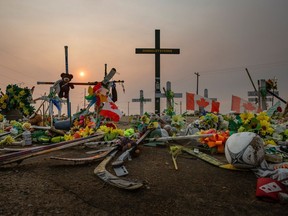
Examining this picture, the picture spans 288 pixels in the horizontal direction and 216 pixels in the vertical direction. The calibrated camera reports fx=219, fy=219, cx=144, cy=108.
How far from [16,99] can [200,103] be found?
10.0m

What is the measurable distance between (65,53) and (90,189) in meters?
13.6

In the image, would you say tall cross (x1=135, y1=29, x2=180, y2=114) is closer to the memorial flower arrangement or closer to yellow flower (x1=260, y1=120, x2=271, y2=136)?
the memorial flower arrangement

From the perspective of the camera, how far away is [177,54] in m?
14.5

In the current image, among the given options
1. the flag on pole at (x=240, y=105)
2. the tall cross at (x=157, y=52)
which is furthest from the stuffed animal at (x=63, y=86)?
the flag on pole at (x=240, y=105)

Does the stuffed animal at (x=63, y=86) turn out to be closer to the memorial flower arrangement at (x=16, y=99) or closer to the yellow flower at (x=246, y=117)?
the memorial flower arrangement at (x=16, y=99)

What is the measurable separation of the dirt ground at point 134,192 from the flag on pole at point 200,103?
7.10 metres

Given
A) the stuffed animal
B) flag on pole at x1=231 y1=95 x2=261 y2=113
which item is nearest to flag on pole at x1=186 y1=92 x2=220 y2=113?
flag on pole at x1=231 y1=95 x2=261 y2=113

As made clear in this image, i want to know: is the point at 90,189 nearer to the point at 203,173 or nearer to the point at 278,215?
the point at 203,173

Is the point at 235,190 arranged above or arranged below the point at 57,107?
below

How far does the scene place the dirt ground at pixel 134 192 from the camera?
2533 mm

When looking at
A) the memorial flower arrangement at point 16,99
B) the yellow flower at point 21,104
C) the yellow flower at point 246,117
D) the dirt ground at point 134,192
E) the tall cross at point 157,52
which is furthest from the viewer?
the tall cross at point 157,52

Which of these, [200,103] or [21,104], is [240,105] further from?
[21,104]

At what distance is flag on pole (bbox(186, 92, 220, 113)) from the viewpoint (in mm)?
11102

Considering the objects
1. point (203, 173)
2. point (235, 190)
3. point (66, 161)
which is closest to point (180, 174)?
point (203, 173)
